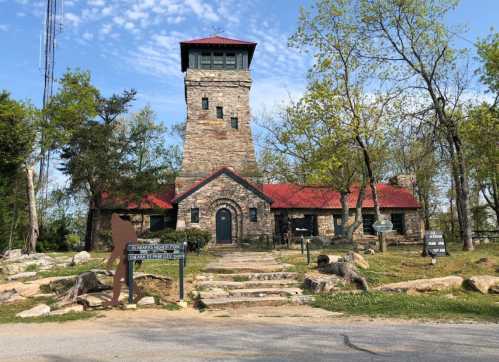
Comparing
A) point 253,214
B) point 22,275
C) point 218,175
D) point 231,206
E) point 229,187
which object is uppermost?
point 218,175

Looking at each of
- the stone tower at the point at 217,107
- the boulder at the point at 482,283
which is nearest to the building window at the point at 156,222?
the stone tower at the point at 217,107

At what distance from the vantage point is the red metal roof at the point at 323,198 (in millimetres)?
31031

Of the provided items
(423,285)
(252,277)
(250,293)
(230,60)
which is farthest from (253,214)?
(423,285)

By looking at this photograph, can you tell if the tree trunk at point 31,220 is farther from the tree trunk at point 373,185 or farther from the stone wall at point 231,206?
the tree trunk at point 373,185

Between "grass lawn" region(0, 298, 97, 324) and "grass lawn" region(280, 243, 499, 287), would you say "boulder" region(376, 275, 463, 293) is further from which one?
"grass lawn" region(0, 298, 97, 324)

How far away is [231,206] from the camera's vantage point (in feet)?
92.1

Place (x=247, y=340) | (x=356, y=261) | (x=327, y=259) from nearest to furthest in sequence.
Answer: (x=247, y=340), (x=327, y=259), (x=356, y=261)

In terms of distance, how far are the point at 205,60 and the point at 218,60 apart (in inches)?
37.6

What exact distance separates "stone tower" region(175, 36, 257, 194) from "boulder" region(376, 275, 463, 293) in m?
18.2

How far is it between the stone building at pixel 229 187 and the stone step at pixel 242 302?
645 inches

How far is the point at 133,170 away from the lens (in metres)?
28.5

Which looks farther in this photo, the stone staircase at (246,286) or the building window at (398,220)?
the building window at (398,220)

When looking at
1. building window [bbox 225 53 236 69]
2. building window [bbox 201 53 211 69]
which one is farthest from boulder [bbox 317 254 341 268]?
building window [bbox 201 53 211 69]

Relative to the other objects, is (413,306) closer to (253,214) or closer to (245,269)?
(245,269)
